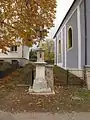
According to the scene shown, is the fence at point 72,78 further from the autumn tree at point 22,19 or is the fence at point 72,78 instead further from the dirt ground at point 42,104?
the dirt ground at point 42,104

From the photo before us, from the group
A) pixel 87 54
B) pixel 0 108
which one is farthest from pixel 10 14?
pixel 0 108

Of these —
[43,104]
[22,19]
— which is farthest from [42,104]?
[22,19]

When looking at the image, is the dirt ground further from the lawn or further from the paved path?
the paved path

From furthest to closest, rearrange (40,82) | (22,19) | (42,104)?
(22,19) < (40,82) < (42,104)

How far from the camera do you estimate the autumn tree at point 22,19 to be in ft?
57.7

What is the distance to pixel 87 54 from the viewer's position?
19.9 meters

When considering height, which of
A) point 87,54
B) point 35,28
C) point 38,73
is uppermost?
point 35,28

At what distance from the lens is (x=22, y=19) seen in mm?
17891

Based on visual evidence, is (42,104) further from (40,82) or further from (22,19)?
(22,19)

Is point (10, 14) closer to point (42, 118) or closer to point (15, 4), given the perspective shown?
point (15, 4)

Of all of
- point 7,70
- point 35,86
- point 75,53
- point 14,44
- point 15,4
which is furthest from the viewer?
point 7,70

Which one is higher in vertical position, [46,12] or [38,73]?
[46,12]

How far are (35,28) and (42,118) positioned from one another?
10223 millimetres

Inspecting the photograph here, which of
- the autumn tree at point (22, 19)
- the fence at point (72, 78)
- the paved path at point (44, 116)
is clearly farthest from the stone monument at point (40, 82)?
the paved path at point (44, 116)
